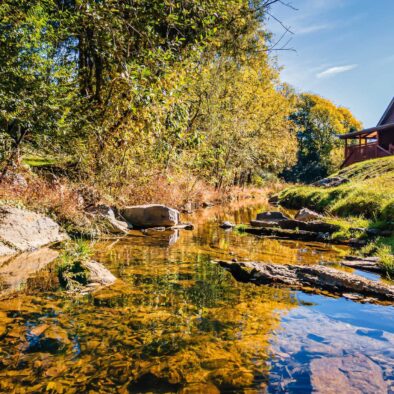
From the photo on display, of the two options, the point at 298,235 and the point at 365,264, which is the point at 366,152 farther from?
the point at 365,264

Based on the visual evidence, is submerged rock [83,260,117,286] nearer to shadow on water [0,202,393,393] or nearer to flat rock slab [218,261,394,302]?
shadow on water [0,202,393,393]

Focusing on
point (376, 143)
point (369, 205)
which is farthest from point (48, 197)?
point (376, 143)

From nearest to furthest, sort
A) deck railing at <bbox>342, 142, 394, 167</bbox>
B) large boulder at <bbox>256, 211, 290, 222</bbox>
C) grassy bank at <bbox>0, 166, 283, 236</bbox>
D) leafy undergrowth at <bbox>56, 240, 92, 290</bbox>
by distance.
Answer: leafy undergrowth at <bbox>56, 240, 92, 290</bbox>
grassy bank at <bbox>0, 166, 283, 236</bbox>
large boulder at <bbox>256, 211, 290, 222</bbox>
deck railing at <bbox>342, 142, 394, 167</bbox>

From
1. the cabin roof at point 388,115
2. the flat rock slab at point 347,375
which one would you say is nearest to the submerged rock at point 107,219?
the flat rock slab at point 347,375

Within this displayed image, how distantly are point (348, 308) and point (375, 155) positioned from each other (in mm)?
27137

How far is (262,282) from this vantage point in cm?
550

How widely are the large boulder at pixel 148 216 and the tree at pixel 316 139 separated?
41801mm

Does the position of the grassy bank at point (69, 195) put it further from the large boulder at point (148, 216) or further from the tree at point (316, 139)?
the tree at point (316, 139)

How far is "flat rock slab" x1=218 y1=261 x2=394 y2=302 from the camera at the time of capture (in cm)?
508

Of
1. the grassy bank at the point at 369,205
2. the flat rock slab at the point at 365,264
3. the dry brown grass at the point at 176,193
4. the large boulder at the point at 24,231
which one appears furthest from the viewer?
the dry brown grass at the point at 176,193

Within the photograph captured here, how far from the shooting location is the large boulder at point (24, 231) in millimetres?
7188

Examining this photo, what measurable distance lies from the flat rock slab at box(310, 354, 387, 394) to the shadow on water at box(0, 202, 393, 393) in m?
0.05

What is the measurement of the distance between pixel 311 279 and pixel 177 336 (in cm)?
278

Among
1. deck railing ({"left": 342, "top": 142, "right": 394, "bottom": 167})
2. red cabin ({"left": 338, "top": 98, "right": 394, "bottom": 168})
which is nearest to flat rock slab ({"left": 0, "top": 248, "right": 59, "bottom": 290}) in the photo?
deck railing ({"left": 342, "top": 142, "right": 394, "bottom": 167})
